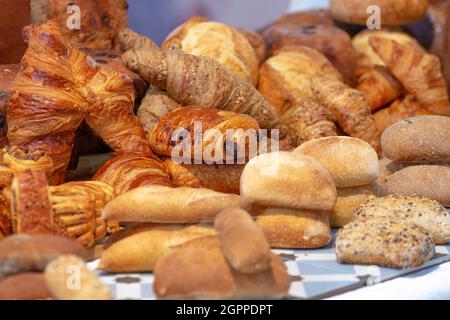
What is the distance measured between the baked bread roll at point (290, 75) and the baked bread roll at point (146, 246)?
49.9 inches

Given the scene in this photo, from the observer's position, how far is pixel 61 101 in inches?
80.9

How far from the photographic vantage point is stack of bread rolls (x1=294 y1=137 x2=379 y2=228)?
6.84 ft

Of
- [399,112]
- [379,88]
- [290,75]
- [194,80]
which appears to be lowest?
[399,112]

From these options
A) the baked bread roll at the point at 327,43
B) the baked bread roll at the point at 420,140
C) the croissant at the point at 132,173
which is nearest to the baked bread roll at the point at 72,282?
the croissant at the point at 132,173

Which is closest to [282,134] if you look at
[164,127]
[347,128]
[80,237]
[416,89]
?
[347,128]

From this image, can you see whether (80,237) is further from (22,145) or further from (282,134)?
(282,134)

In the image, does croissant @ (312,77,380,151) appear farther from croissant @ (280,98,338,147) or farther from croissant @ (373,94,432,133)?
croissant @ (373,94,432,133)

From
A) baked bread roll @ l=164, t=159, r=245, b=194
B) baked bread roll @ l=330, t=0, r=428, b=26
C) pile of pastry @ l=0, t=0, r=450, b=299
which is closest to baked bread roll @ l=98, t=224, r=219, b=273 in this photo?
pile of pastry @ l=0, t=0, r=450, b=299

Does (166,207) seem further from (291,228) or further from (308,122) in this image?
(308,122)

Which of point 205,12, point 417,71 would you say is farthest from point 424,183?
point 205,12

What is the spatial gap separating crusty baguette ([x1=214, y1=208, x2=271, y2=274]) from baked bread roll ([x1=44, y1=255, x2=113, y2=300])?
28cm

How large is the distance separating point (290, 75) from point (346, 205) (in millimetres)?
983

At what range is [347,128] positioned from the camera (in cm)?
281
